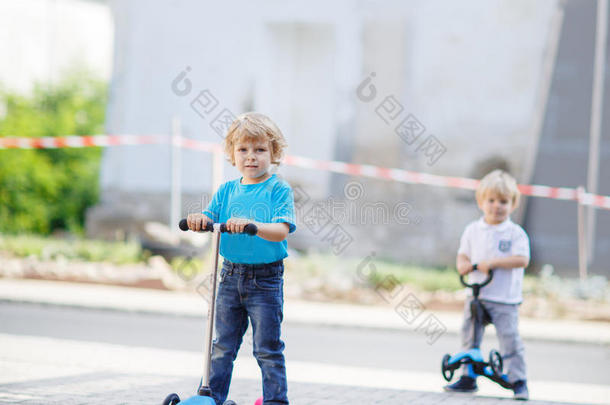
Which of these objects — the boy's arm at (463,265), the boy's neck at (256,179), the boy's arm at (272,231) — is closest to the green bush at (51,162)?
the boy's arm at (463,265)

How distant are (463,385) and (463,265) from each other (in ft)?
2.59

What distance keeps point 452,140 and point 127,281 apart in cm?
562

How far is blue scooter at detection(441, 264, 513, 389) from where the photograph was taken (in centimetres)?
614

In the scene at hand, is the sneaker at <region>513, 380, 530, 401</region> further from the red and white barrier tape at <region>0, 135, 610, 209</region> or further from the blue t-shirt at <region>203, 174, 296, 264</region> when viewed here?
the red and white barrier tape at <region>0, 135, 610, 209</region>

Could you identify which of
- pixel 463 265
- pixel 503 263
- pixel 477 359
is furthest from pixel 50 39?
pixel 477 359

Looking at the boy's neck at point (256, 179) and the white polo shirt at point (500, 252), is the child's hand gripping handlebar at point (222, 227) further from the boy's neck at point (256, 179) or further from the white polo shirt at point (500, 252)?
the white polo shirt at point (500, 252)

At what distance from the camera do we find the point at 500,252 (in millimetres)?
6281

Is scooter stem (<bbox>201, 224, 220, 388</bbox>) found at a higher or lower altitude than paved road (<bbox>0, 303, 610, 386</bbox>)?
higher

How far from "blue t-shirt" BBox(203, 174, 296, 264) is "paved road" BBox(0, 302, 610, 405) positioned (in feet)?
4.21

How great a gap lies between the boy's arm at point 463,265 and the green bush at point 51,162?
13.5 metres

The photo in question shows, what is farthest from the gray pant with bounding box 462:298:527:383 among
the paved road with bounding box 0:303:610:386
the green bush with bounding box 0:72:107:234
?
the green bush with bounding box 0:72:107:234

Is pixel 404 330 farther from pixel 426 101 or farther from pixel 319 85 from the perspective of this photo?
pixel 319 85

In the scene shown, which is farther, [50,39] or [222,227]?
[50,39]

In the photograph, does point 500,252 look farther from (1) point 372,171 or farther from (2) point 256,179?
(1) point 372,171
